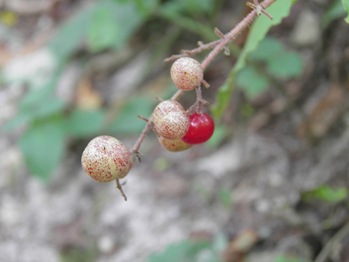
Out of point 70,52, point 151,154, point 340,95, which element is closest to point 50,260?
point 151,154

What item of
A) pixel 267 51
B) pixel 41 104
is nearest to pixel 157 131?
pixel 267 51

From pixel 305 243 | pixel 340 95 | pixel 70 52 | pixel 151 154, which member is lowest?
pixel 305 243

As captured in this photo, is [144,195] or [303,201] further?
[144,195]

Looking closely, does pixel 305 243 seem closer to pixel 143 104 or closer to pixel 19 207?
pixel 143 104

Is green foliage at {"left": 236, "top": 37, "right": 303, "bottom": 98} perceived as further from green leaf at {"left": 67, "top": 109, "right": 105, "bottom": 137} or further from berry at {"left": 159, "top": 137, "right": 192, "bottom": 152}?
berry at {"left": 159, "top": 137, "right": 192, "bottom": 152}

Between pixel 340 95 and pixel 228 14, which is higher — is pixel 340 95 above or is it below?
below

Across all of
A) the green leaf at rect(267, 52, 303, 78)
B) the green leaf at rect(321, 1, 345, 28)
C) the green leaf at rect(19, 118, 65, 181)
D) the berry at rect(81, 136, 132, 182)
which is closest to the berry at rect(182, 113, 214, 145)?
the berry at rect(81, 136, 132, 182)
